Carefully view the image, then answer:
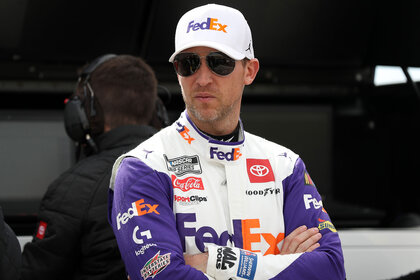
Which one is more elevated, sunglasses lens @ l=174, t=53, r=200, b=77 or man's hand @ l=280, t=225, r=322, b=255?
sunglasses lens @ l=174, t=53, r=200, b=77

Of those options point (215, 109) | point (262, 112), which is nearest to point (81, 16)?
point (262, 112)

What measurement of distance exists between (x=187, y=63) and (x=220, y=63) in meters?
0.09

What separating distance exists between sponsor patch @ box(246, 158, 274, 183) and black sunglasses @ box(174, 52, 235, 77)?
27 centimetres

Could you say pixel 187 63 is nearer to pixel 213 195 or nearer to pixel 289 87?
pixel 213 195

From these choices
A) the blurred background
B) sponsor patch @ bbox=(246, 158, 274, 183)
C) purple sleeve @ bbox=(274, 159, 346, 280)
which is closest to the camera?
purple sleeve @ bbox=(274, 159, 346, 280)

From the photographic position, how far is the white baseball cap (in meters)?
1.74

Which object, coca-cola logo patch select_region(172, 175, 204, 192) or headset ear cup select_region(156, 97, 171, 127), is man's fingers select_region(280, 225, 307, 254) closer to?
coca-cola logo patch select_region(172, 175, 204, 192)

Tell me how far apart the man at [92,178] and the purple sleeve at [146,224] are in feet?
0.84

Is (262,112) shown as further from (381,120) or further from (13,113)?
(13,113)

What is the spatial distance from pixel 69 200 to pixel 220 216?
0.52m

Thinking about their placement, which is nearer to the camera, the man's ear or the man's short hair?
the man's ear

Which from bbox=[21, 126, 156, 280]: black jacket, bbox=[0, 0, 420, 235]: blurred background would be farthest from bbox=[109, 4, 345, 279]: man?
bbox=[0, 0, 420, 235]: blurred background

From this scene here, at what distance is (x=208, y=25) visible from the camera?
5.80ft

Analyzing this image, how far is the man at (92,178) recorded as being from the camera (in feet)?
6.47
